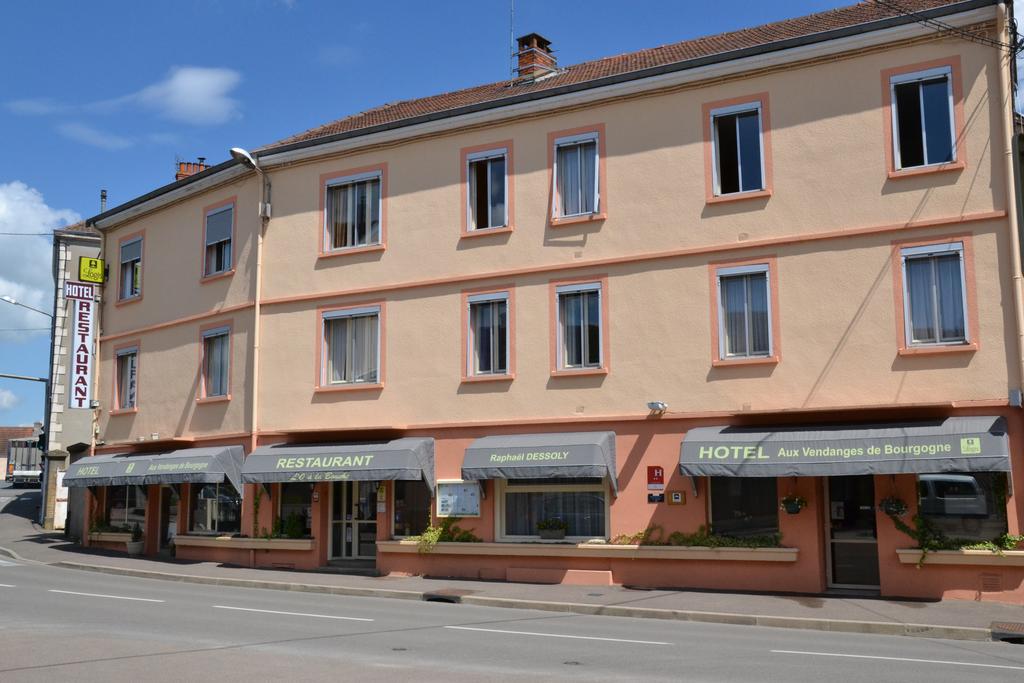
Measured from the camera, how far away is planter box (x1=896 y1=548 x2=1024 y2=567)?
52.4 ft

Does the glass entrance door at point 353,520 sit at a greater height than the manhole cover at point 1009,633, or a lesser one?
greater

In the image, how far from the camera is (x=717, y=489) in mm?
18641

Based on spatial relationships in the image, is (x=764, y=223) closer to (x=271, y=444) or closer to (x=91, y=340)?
(x=271, y=444)

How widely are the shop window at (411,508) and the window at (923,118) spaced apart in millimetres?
11245

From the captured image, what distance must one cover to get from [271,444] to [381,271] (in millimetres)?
4740

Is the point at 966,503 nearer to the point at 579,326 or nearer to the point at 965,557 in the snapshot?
the point at 965,557

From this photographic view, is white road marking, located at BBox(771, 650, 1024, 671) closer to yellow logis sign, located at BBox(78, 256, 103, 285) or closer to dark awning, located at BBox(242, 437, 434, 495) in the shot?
dark awning, located at BBox(242, 437, 434, 495)

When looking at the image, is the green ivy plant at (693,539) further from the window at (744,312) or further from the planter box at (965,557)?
the window at (744,312)

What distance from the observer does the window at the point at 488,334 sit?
21000 millimetres

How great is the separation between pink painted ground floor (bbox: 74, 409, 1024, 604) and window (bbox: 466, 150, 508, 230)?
4.37 m

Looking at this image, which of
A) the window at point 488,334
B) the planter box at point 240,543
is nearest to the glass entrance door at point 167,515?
the planter box at point 240,543

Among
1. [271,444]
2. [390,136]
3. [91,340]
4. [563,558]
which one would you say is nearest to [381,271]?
[390,136]

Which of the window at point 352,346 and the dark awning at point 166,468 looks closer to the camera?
the window at point 352,346

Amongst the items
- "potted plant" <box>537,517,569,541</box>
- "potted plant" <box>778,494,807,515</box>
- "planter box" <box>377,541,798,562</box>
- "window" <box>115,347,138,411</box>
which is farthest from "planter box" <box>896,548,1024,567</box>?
"window" <box>115,347,138,411</box>
